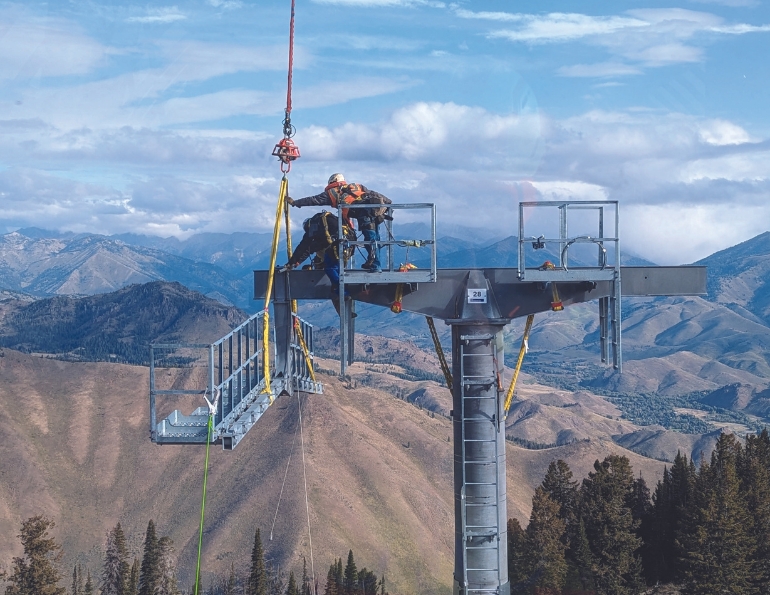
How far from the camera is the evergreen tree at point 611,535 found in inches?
1799

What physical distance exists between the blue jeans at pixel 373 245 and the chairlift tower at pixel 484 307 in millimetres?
335

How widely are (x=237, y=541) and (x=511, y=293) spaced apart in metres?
132

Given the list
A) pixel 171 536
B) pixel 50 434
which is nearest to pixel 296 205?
pixel 171 536

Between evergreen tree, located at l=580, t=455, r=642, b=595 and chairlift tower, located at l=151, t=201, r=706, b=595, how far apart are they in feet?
86.9

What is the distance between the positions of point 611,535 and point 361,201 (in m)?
31.4

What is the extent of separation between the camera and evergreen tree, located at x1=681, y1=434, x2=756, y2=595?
136 feet

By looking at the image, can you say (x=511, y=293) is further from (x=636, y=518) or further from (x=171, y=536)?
(x=171, y=536)

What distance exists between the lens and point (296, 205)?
23.0m

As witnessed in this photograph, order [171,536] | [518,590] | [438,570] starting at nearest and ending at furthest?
[518,590] < [438,570] < [171,536]

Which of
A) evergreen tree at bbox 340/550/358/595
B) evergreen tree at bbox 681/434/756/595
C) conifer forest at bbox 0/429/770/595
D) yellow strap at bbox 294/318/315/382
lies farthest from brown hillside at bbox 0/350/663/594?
yellow strap at bbox 294/318/315/382

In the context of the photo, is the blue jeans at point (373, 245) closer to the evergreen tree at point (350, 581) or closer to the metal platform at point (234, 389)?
the metal platform at point (234, 389)

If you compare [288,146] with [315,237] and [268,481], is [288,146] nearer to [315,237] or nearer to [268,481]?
[315,237]

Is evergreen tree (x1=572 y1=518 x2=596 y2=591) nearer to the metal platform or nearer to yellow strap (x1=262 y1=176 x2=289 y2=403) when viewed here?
the metal platform

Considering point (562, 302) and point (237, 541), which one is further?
point (237, 541)
